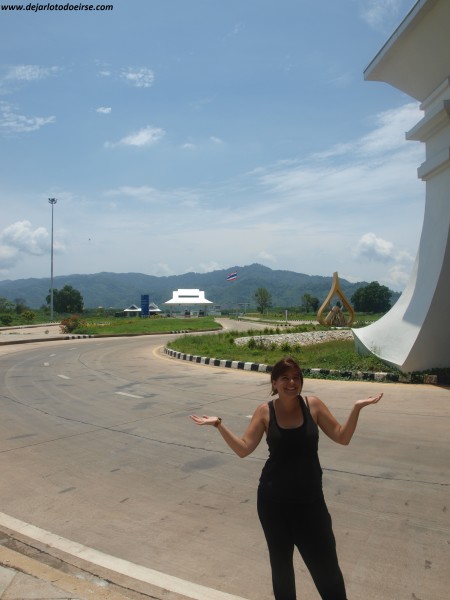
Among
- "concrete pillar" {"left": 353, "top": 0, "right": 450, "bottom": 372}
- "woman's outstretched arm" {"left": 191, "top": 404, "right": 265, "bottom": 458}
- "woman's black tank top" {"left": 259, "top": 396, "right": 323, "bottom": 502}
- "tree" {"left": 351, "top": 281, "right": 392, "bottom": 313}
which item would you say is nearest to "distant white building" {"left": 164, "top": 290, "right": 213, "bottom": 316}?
"tree" {"left": 351, "top": 281, "right": 392, "bottom": 313}

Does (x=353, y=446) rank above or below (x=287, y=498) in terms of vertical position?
below

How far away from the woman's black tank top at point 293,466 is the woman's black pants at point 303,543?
0.05m

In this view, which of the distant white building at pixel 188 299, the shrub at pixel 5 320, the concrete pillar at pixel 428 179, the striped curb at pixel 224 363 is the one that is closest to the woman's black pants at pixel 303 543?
the concrete pillar at pixel 428 179

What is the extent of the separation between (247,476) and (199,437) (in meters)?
1.99

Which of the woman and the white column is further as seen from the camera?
the white column

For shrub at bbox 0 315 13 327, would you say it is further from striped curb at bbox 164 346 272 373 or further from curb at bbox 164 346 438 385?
curb at bbox 164 346 438 385

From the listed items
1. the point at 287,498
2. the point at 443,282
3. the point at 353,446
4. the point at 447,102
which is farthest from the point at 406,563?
the point at 447,102

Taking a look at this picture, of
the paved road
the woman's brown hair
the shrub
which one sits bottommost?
the shrub

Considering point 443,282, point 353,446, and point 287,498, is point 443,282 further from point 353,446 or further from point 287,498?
point 287,498

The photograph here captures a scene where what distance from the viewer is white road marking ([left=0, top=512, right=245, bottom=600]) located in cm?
347

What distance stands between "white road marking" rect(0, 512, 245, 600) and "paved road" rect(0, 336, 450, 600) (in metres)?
0.08

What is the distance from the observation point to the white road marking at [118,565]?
347 centimetres

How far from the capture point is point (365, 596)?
3402 millimetres

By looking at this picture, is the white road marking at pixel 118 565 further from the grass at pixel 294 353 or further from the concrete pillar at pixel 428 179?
the grass at pixel 294 353
